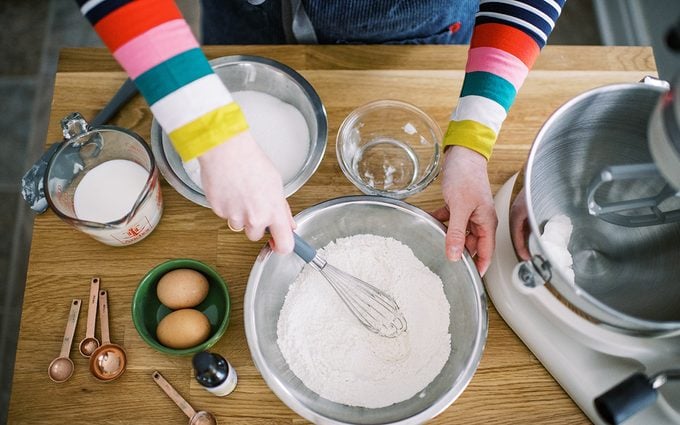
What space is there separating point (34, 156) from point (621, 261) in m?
1.56

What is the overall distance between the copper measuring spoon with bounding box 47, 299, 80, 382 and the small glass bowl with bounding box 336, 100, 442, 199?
18.2 inches

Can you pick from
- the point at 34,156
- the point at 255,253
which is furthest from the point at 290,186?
the point at 34,156

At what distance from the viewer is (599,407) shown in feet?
1.85

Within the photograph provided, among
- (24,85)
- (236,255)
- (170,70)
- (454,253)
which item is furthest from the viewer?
(24,85)

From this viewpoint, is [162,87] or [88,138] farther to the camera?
[88,138]

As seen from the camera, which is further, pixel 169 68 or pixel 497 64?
pixel 497 64

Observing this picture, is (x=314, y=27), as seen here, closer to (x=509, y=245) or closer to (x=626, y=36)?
(x=509, y=245)

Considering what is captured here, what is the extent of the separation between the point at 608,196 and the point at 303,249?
1.38ft

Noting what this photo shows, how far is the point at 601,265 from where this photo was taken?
0.75m

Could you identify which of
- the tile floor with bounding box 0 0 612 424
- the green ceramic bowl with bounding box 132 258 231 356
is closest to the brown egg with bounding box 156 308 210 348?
the green ceramic bowl with bounding box 132 258 231 356

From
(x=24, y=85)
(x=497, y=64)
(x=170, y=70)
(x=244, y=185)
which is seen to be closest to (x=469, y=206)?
(x=497, y=64)

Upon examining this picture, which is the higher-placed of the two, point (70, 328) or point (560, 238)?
point (560, 238)

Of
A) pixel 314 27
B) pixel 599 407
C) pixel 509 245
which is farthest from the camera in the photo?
pixel 314 27

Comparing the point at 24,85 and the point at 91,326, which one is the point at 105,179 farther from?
the point at 24,85
